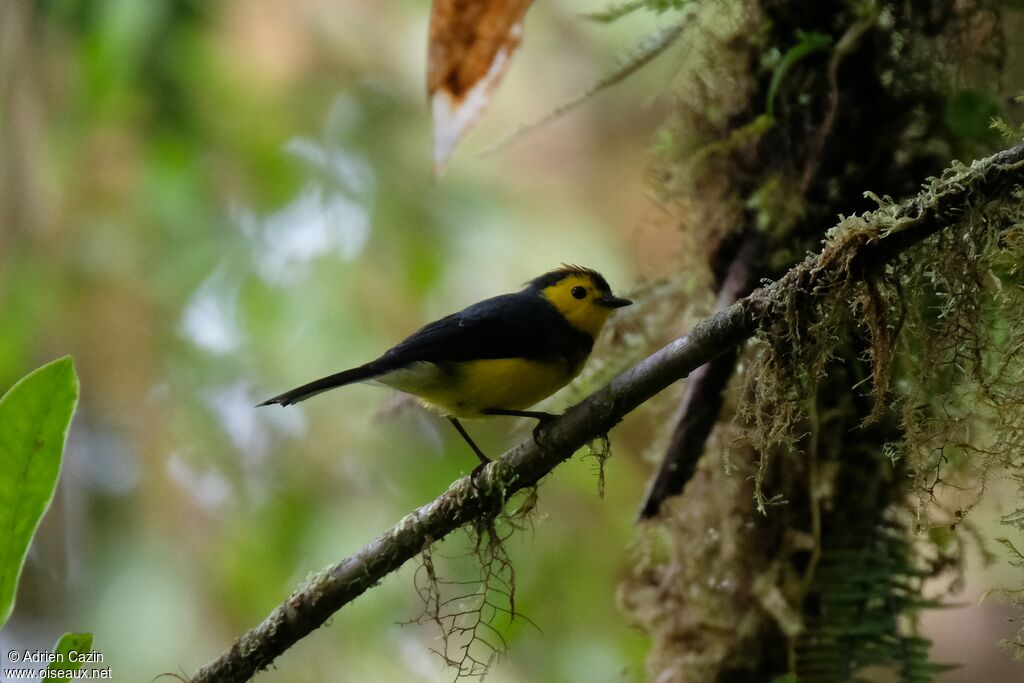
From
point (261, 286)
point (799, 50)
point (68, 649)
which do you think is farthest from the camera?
point (261, 286)

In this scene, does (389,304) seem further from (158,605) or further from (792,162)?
(792,162)

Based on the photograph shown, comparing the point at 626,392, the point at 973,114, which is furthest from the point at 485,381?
the point at 973,114

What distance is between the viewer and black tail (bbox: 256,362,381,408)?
2.36 meters

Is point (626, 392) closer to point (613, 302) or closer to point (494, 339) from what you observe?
point (494, 339)

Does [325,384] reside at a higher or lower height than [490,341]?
lower

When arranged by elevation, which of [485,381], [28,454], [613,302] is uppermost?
[613,302]

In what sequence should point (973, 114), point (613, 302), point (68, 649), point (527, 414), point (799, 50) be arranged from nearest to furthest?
point (68, 649)
point (973, 114)
point (799, 50)
point (527, 414)
point (613, 302)

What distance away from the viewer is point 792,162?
2447 mm

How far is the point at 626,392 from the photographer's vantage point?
5.64 ft

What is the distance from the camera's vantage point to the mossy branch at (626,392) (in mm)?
1482

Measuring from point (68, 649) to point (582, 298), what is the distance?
164 centimetres

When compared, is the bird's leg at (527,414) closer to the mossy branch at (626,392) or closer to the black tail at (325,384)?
the mossy branch at (626,392)

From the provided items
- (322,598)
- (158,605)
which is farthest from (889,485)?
(158,605)

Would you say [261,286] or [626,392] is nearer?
[626,392]
